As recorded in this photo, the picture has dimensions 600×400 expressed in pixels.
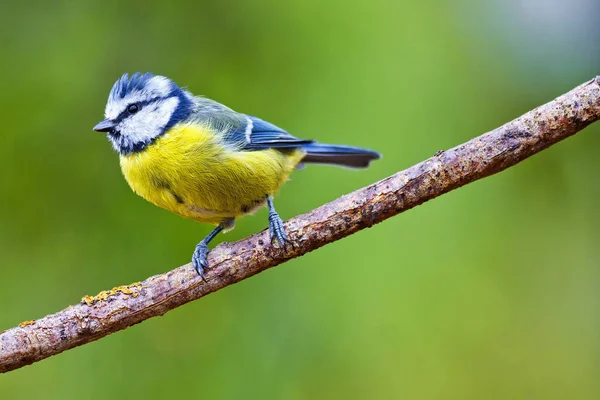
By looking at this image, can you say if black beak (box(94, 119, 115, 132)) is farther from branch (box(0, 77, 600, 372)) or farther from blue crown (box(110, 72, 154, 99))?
branch (box(0, 77, 600, 372))

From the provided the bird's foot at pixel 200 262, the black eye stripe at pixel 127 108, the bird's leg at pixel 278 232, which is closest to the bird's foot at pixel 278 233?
the bird's leg at pixel 278 232

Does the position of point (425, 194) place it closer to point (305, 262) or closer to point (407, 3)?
point (305, 262)

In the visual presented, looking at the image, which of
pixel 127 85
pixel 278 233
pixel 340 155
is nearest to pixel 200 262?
pixel 278 233

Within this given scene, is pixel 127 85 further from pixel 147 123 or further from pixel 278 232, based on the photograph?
pixel 278 232

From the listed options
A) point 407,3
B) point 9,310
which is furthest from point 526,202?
point 9,310

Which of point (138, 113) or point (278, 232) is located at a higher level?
point (138, 113)

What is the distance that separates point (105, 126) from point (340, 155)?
2.80 ft

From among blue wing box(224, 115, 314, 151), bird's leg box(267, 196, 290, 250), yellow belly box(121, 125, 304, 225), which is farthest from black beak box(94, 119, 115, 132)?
bird's leg box(267, 196, 290, 250)

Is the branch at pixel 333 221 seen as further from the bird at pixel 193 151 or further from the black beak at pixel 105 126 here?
the black beak at pixel 105 126

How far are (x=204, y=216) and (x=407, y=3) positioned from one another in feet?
4.04

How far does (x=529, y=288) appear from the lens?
7.82ft

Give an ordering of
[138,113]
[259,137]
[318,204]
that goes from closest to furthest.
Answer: [138,113]
[259,137]
[318,204]

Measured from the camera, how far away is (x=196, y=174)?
1.90 metres

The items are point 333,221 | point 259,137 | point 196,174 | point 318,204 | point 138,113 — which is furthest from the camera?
point 318,204
